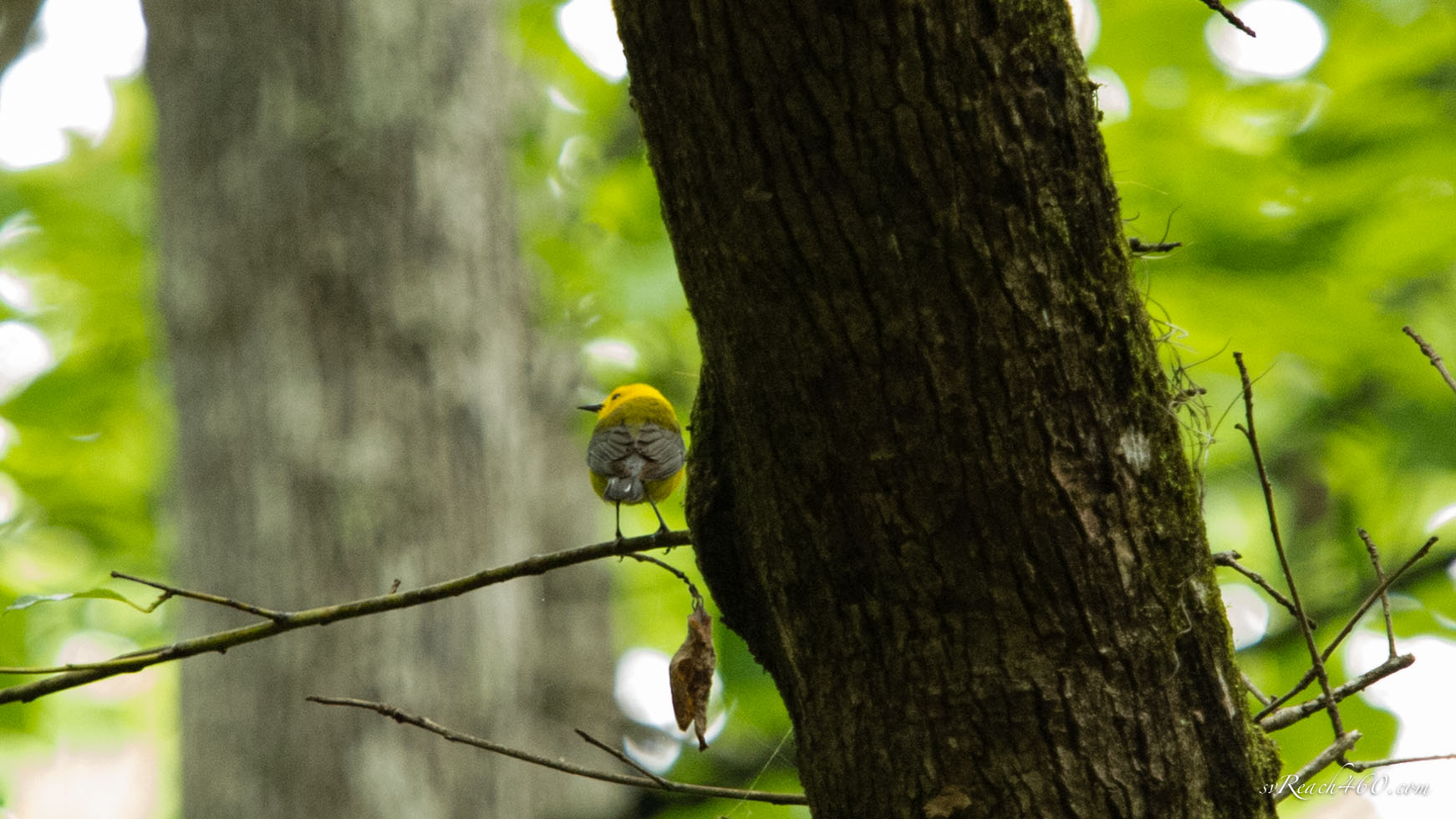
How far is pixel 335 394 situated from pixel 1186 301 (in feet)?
9.56

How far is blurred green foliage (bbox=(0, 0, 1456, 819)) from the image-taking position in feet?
12.2

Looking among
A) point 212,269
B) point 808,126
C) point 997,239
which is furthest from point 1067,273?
point 212,269

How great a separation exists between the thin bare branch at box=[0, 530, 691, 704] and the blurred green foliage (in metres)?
0.49

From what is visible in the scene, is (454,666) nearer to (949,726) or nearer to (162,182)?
(162,182)

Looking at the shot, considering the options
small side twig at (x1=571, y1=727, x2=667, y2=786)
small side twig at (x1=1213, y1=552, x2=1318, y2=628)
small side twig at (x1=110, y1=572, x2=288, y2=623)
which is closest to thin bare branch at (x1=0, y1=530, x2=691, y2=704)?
small side twig at (x1=110, y1=572, x2=288, y2=623)

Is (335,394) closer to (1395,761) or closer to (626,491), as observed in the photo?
(626,491)

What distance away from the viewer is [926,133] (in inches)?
49.2

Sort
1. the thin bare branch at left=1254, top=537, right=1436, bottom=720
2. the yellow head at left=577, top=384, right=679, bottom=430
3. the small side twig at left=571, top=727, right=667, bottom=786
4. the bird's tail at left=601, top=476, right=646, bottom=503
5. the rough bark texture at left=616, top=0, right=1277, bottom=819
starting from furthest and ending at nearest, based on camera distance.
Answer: the yellow head at left=577, top=384, right=679, bottom=430
the bird's tail at left=601, top=476, right=646, bottom=503
the small side twig at left=571, top=727, right=667, bottom=786
the thin bare branch at left=1254, top=537, right=1436, bottom=720
the rough bark texture at left=616, top=0, right=1277, bottom=819

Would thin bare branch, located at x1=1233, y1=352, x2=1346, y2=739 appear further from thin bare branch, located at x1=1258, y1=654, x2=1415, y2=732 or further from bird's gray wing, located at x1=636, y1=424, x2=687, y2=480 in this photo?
bird's gray wing, located at x1=636, y1=424, x2=687, y2=480

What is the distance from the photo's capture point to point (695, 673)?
1789 millimetres

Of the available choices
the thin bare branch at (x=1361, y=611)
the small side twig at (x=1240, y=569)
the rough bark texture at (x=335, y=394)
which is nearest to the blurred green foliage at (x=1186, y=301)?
the small side twig at (x=1240, y=569)

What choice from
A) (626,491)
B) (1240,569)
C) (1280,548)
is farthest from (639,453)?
(1280,548)

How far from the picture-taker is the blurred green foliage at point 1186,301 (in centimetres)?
372

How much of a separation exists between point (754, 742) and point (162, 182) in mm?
3512
